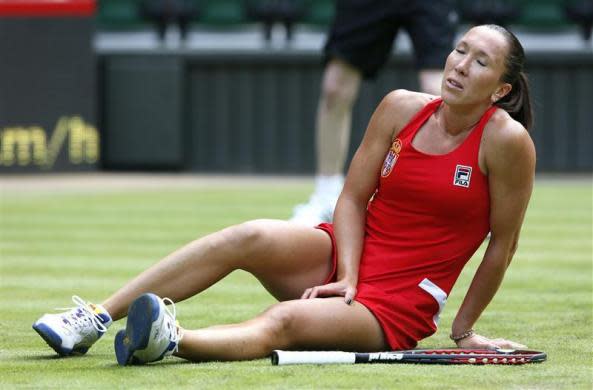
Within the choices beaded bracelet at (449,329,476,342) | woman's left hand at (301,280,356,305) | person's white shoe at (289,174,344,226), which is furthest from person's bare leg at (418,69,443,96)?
woman's left hand at (301,280,356,305)

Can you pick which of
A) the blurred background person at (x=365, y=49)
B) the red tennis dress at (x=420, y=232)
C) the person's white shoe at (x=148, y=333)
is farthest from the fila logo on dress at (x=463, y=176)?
the blurred background person at (x=365, y=49)

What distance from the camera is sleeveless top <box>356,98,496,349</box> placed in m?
4.49

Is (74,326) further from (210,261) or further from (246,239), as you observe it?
(246,239)

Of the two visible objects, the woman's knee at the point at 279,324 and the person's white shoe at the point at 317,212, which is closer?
the woman's knee at the point at 279,324

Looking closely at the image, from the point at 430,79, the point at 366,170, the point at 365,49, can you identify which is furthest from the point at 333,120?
the point at 366,170

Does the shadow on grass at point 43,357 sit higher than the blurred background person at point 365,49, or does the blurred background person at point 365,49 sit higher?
the blurred background person at point 365,49

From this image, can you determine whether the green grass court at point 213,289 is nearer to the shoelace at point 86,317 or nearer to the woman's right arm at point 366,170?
the shoelace at point 86,317

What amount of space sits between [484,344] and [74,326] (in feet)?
4.17

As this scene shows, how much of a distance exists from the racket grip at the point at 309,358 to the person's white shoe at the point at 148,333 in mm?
315

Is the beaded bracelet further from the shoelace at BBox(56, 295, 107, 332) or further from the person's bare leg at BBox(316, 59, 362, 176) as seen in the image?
the person's bare leg at BBox(316, 59, 362, 176)

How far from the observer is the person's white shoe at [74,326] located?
14.4 feet

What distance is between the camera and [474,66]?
4.42m

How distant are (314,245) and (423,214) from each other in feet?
1.20

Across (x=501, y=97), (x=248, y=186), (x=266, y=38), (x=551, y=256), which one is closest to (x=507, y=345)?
(x=501, y=97)
